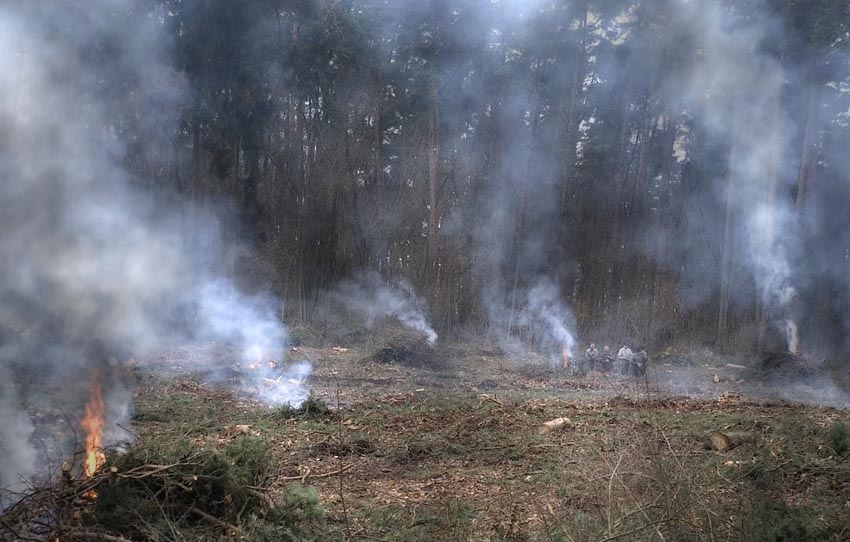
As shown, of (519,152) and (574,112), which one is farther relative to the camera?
(574,112)

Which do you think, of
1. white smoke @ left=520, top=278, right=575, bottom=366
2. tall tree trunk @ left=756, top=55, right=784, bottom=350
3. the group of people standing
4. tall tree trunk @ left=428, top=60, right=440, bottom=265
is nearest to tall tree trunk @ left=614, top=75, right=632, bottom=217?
white smoke @ left=520, top=278, right=575, bottom=366

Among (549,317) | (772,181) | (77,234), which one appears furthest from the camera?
(549,317)

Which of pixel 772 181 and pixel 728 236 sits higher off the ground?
pixel 772 181

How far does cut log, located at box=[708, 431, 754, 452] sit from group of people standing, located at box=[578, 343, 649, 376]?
351 inches

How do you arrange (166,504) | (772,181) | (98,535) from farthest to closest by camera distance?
(772,181)
(166,504)
(98,535)

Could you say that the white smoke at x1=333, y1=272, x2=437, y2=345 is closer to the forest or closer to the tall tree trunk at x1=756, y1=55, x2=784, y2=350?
the forest

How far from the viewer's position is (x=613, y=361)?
789 inches

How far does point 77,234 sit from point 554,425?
6979 mm

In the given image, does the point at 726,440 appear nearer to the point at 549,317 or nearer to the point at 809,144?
the point at 549,317

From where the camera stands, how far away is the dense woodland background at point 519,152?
21.8 metres

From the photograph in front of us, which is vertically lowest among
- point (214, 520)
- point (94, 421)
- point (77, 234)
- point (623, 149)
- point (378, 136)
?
point (214, 520)

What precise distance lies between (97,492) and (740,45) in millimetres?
22699

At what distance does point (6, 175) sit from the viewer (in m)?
7.61

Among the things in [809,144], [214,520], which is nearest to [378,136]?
[809,144]
